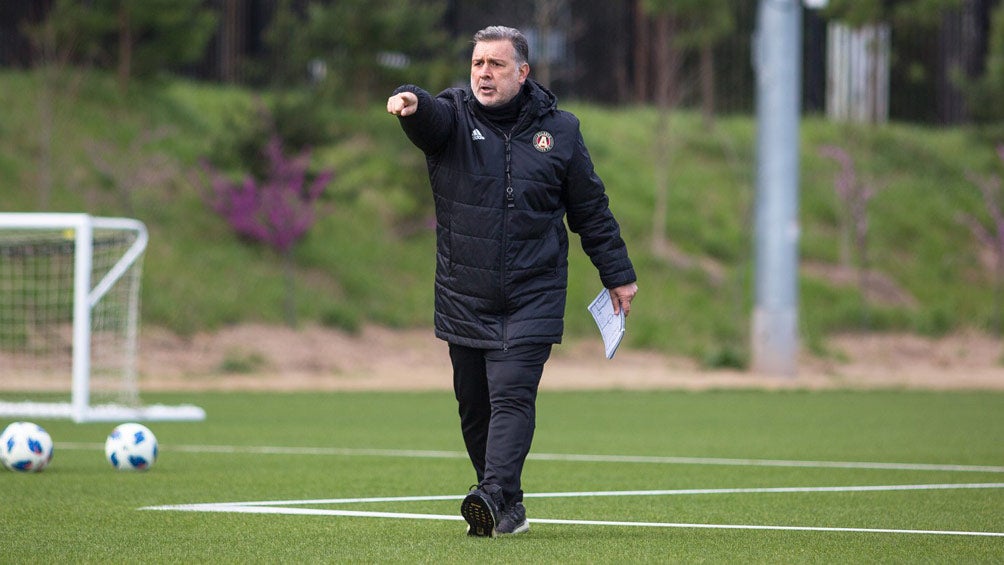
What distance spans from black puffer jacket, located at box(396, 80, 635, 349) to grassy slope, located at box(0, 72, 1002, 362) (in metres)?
18.1

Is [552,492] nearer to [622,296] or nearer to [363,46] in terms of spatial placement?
[622,296]

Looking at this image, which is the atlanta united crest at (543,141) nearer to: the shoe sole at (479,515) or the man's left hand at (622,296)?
the man's left hand at (622,296)

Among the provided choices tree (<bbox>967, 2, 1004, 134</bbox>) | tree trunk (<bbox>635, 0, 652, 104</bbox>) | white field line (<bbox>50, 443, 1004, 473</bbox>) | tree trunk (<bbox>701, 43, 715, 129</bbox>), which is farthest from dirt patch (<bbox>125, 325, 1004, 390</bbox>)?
tree trunk (<bbox>635, 0, 652, 104</bbox>)

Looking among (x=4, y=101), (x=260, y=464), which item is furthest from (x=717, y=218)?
(x=260, y=464)

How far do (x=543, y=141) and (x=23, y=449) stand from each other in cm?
430

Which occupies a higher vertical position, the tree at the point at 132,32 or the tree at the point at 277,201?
the tree at the point at 132,32

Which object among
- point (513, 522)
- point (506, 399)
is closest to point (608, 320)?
point (506, 399)

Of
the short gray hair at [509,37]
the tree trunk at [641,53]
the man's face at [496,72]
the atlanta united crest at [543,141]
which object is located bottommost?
the atlanta united crest at [543,141]

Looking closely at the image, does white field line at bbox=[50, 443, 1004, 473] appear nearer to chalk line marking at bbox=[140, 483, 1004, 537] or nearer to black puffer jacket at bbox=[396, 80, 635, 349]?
chalk line marking at bbox=[140, 483, 1004, 537]

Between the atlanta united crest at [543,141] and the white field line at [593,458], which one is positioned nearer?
the atlanta united crest at [543,141]

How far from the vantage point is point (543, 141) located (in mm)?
6504

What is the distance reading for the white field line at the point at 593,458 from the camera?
403 inches

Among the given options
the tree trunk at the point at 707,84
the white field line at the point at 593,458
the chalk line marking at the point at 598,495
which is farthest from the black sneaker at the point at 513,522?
the tree trunk at the point at 707,84

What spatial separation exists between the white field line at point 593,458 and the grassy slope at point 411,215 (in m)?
12.7
